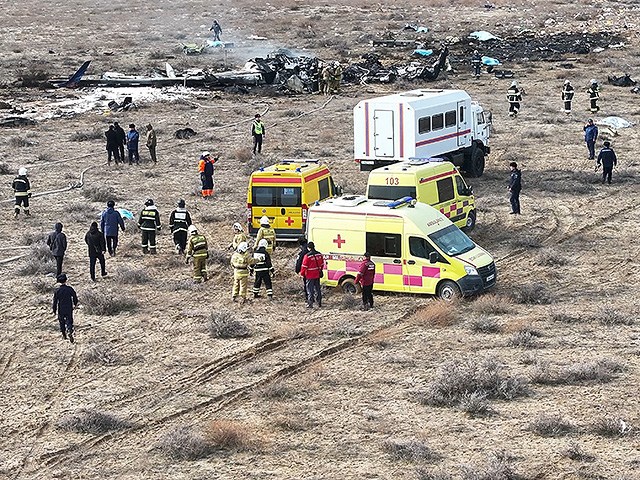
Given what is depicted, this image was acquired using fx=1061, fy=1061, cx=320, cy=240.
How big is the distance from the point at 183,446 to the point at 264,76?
40.2 meters

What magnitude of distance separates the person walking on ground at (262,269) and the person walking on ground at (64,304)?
3823 mm

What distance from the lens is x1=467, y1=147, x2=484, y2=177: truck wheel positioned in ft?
105

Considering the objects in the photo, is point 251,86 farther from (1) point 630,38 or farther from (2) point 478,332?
(2) point 478,332

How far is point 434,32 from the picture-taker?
75.2 meters

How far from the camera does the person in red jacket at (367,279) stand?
19.6 meters

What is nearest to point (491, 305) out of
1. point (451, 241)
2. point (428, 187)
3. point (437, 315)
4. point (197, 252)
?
point (437, 315)

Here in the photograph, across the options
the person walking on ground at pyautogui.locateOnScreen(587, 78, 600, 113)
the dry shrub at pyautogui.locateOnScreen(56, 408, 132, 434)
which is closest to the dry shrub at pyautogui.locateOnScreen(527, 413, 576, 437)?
the dry shrub at pyautogui.locateOnScreen(56, 408, 132, 434)

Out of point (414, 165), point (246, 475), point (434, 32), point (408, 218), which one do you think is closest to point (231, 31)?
point (434, 32)

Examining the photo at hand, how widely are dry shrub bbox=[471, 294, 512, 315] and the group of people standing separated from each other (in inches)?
681

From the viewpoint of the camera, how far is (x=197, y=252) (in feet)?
71.7

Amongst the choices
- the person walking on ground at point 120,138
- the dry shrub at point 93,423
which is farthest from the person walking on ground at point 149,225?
the person walking on ground at point 120,138

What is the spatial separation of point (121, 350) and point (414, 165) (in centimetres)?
987

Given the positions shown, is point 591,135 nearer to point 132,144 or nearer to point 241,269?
point 132,144

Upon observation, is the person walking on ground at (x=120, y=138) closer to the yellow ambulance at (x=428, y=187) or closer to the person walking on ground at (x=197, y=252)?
the yellow ambulance at (x=428, y=187)
